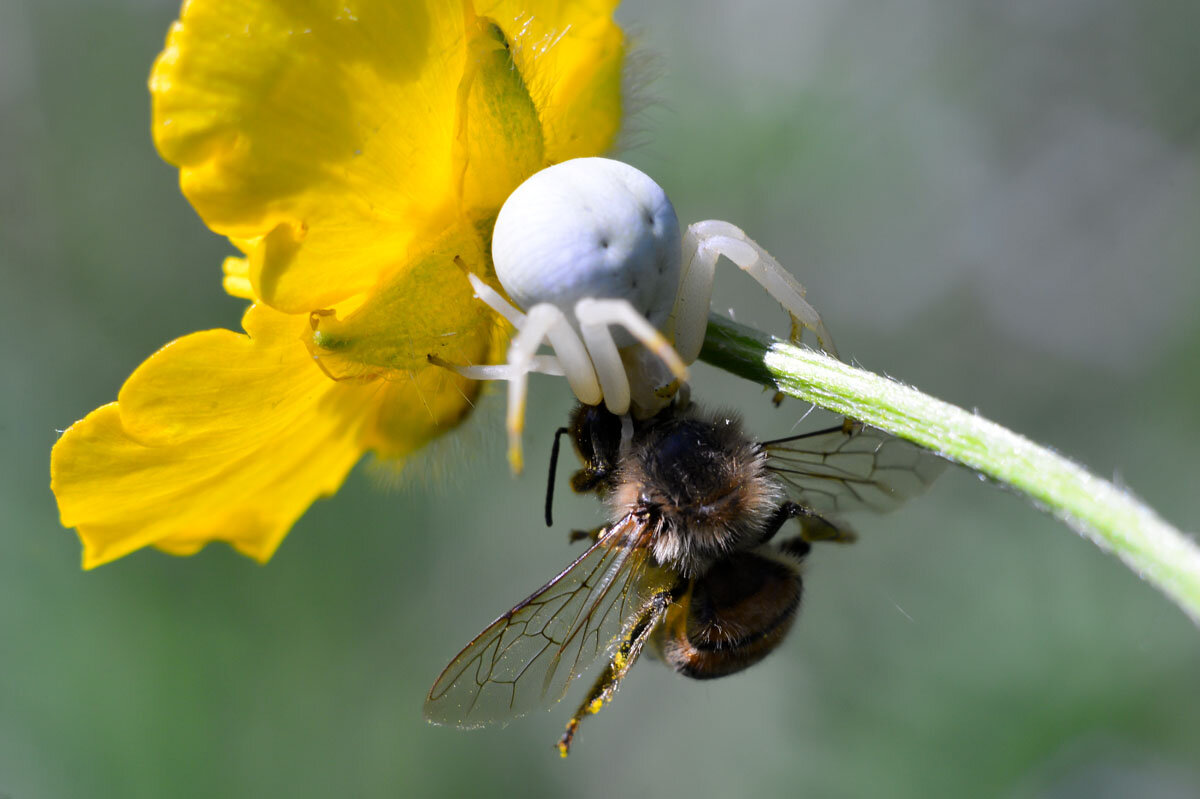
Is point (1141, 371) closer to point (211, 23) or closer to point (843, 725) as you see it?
point (843, 725)

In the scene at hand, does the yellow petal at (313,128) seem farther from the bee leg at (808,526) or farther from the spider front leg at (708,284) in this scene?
the bee leg at (808,526)

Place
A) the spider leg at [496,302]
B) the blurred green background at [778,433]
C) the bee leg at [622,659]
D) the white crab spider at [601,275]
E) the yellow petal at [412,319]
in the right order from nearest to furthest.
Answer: the white crab spider at [601,275], the spider leg at [496,302], the yellow petal at [412,319], the bee leg at [622,659], the blurred green background at [778,433]

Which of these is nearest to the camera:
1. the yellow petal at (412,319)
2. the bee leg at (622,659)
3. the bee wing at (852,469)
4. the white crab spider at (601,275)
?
the white crab spider at (601,275)

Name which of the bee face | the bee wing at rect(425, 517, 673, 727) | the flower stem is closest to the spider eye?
the flower stem

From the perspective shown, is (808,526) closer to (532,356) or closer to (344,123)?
(532,356)

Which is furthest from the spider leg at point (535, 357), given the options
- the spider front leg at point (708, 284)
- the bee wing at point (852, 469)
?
the bee wing at point (852, 469)

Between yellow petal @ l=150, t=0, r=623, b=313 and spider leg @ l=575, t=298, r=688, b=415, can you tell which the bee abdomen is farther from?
yellow petal @ l=150, t=0, r=623, b=313
